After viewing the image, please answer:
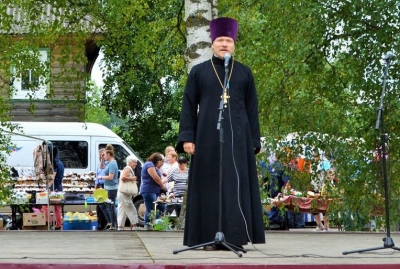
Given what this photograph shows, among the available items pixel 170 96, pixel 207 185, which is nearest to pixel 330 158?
pixel 207 185

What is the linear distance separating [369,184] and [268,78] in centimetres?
232

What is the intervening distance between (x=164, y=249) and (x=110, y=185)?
42.2 feet

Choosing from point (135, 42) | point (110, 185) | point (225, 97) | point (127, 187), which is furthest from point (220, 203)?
point (110, 185)

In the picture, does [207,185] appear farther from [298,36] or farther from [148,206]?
[148,206]

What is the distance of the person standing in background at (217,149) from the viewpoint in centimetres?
1123

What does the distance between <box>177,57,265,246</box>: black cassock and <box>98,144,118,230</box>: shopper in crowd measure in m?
11.4

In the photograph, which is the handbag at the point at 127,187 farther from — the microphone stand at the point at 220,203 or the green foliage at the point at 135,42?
the microphone stand at the point at 220,203

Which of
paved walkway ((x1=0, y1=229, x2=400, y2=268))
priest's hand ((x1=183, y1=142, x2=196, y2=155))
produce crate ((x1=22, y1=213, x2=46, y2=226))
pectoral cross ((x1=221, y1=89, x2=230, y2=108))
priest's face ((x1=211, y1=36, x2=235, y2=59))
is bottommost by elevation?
paved walkway ((x1=0, y1=229, x2=400, y2=268))

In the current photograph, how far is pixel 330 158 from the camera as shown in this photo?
18.2 meters

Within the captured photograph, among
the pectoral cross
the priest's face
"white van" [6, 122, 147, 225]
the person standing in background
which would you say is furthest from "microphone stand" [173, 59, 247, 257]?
"white van" [6, 122, 147, 225]

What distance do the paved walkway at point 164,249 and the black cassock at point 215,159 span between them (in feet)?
0.96

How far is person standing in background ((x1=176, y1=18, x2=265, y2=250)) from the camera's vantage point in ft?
36.9

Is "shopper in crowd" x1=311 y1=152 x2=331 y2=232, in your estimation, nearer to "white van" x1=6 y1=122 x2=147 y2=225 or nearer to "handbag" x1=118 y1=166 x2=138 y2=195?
"handbag" x1=118 y1=166 x2=138 y2=195

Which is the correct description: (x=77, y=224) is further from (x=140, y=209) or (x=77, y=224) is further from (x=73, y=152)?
(x=73, y=152)
